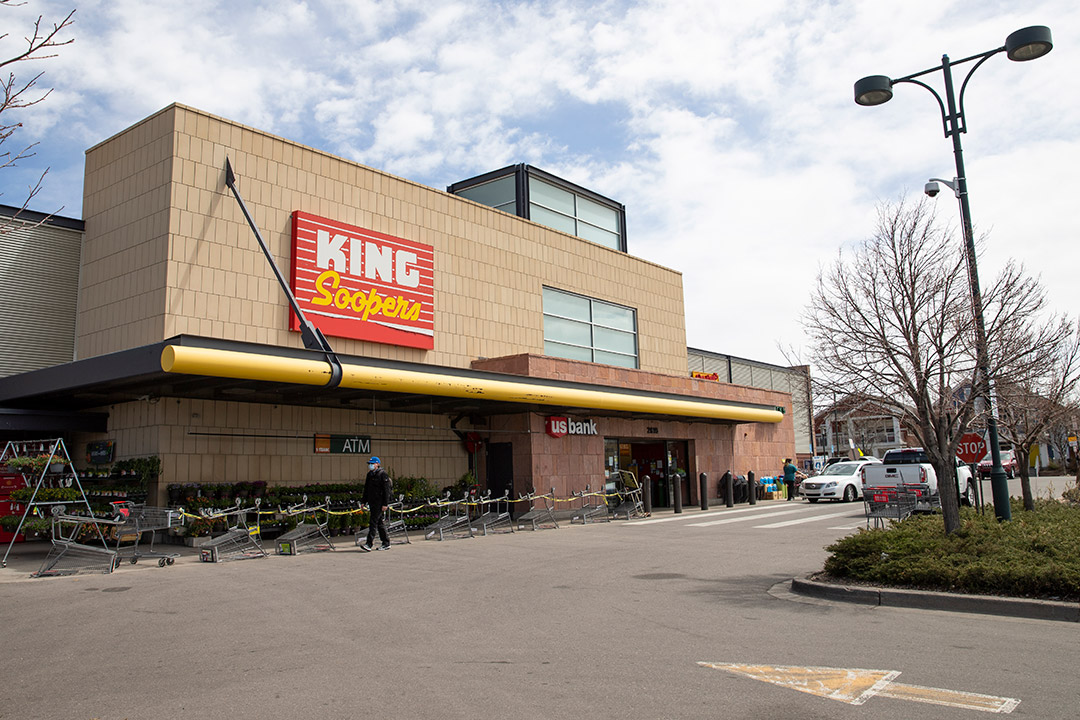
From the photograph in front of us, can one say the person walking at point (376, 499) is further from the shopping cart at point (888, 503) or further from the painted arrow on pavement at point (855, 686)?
the painted arrow on pavement at point (855, 686)

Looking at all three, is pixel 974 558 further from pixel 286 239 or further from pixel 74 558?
pixel 286 239

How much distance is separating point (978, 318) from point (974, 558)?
11.8ft

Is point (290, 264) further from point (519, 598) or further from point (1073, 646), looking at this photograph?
point (1073, 646)

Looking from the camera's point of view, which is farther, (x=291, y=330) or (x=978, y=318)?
(x=291, y=330)

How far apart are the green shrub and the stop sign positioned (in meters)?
1.32

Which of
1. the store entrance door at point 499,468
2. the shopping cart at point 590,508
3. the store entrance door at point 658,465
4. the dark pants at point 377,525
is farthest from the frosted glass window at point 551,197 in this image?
the dark pants at point 377,525

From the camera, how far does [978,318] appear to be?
11.3 metres

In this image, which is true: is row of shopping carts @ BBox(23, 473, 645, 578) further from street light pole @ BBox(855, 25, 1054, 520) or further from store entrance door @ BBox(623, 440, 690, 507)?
street light pole @ BBox(855, 25, 1054, 520)

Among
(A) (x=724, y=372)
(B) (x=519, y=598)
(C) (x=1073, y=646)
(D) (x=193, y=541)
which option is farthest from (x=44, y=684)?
(A) (x=724, y=372)

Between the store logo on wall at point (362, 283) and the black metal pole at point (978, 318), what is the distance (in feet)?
44.8

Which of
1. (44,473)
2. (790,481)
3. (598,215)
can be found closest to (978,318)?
(44,473)

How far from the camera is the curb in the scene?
8.05 meters

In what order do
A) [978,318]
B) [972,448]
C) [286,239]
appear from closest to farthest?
[978,318]
[972,448]
[286,239]

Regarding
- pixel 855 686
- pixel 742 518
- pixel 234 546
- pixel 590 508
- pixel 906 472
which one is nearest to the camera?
pixel 855 686
